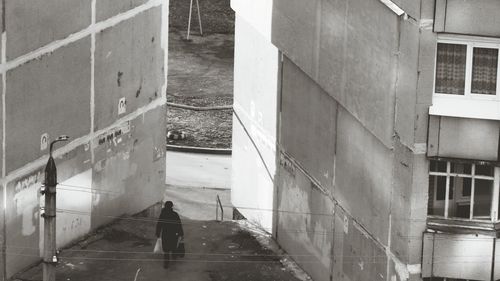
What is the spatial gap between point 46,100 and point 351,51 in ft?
28.9

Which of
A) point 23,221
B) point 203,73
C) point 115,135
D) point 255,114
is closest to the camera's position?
point 23,221

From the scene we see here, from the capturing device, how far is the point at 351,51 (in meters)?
32.3

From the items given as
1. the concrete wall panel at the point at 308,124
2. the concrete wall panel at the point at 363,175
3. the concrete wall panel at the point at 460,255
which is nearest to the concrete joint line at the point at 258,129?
the concrete wall panel at the point at 308,124

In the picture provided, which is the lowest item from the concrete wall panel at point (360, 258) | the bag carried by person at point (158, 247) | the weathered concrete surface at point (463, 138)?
the bag carried by person at point (158, 247)

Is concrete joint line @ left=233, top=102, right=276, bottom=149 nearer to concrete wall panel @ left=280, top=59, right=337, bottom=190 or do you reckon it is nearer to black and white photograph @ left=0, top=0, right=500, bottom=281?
black and white photograph @ left=0, top=0, right=500, bottom=281

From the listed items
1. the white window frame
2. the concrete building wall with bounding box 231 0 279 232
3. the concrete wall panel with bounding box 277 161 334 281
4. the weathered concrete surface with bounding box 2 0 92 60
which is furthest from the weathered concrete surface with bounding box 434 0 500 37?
the weathered concrete surface with bounding box 2 0 92 60

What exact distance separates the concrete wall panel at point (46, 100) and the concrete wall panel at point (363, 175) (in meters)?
7.96

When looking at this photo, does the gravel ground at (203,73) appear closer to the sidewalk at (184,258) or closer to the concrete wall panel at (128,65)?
the concrete wall panel at (128,65)

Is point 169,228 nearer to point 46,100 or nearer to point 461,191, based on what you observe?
point 46,100

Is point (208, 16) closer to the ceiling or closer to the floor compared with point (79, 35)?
closer to the ceiling

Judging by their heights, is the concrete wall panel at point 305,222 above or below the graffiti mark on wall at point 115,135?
below

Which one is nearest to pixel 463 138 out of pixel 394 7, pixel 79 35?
pixel 394 7

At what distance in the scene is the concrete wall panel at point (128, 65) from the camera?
1548 inches

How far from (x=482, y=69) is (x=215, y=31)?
46.1 meters
